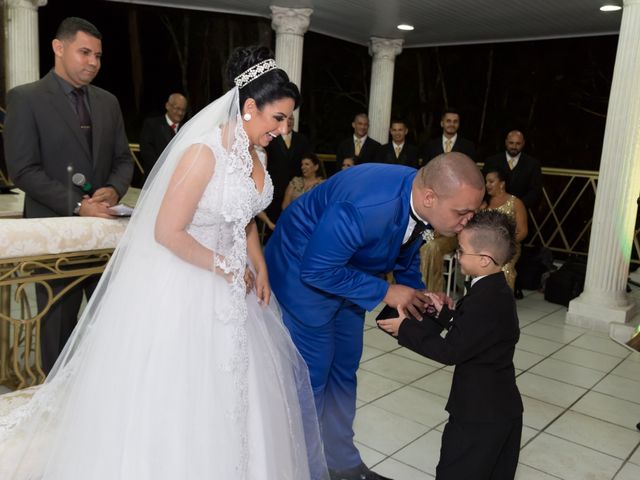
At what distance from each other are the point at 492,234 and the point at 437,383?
2.16m

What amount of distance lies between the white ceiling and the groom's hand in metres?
5.58

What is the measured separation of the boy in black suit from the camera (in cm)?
194

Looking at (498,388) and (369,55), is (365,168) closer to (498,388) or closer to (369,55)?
(498,388)

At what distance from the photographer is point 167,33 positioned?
8.45m

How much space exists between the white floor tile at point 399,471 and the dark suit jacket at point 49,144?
188cm

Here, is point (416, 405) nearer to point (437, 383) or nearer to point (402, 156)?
point (437, 383)

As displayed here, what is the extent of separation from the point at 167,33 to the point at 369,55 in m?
3.47

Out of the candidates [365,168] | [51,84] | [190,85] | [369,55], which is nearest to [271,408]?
[365,168]

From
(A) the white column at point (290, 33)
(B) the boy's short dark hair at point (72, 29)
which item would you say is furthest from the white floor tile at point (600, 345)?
(A) the white column at point (290, 33)

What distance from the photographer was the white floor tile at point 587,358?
4434 mm

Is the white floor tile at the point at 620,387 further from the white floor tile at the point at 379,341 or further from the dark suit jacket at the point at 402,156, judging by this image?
the dark suit jacket at the point at 402,156

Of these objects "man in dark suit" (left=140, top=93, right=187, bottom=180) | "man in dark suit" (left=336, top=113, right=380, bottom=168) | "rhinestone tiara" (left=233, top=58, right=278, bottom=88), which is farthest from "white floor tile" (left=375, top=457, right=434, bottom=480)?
"man in dark suit" (left=336, top=113, right=380, bottom=168)

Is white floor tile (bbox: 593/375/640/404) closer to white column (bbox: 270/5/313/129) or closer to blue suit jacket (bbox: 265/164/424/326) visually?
blue suit jacket (bbox: 265/164/424/326)

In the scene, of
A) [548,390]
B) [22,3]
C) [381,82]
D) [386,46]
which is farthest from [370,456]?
[386,46]
